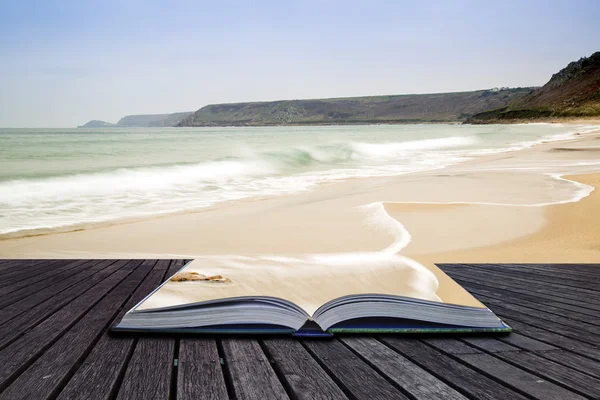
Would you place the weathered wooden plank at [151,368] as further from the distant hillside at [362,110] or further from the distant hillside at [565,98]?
the distant hillside at [362,110]

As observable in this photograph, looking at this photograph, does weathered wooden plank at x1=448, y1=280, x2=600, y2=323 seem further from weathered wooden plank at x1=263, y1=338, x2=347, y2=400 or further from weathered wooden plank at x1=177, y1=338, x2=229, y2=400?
weathered wooden plank at x1=177, y1=338, x2=229, y2=400

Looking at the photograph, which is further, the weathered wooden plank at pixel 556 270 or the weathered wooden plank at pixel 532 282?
the weathered wooden plank at pixel 556 270

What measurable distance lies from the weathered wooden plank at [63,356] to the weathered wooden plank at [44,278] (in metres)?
0.63

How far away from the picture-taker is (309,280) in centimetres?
454

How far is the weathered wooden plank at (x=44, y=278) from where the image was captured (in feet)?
10.1

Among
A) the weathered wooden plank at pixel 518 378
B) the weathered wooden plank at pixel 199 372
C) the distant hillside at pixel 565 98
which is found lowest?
the weathered wooden plank at pixel 518 378

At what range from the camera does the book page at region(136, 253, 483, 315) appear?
139 inches

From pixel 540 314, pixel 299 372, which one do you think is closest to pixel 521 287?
pixel 540 314

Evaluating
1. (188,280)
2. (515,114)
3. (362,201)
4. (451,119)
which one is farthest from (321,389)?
(451,119)

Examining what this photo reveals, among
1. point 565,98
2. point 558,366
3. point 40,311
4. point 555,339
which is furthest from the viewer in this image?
point 565,98

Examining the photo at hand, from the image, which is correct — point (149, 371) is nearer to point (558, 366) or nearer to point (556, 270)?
point (558, 366)

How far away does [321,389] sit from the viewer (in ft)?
5.47

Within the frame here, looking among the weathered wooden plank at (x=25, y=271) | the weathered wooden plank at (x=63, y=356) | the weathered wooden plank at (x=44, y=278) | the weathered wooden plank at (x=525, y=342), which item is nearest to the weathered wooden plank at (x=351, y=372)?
the weathered wooden plank at (x=525, y=342)

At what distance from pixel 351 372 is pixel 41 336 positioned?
132 cm
